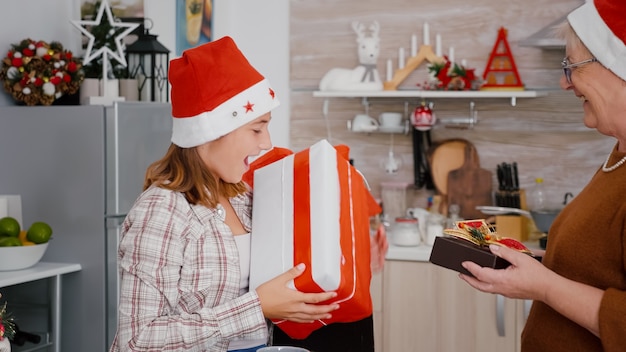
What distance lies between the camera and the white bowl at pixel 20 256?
9.59 feet

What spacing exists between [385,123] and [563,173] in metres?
0.89

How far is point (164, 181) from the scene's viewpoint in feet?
5.73

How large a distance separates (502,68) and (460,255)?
2.34 metres

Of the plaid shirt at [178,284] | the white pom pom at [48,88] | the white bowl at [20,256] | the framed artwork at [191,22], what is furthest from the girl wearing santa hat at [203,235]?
the framed artwork at [191,22]

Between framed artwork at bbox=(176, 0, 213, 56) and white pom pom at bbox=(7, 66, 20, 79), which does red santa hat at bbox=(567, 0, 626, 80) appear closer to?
white pom pom at bbox=(7, 66, 20, 79)

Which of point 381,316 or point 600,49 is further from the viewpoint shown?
point 381,316

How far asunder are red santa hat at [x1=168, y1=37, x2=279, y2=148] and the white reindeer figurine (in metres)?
2.14

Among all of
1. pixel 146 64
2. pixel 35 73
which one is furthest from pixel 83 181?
pixel 146 64

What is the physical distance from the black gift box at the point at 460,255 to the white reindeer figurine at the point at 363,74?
2.25 m

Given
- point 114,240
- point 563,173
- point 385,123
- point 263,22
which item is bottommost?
point 114,240

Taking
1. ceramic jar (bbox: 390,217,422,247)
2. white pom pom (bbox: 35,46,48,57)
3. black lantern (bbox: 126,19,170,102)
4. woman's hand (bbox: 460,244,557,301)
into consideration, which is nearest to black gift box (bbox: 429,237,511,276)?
woman's hand (bbox: 460,244,557,301)

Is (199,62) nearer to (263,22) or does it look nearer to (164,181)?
(164,181)

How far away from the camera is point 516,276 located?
5.19 ft

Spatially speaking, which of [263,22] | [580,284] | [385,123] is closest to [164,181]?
[580,284]
